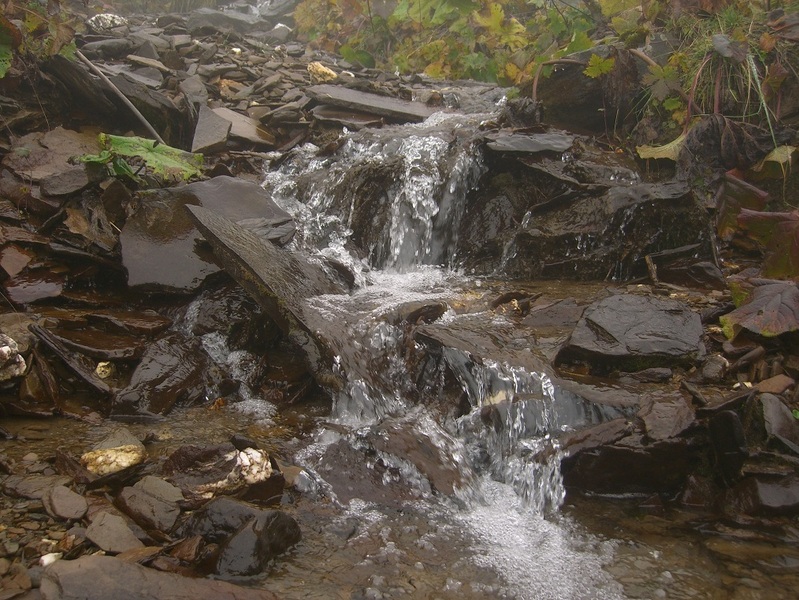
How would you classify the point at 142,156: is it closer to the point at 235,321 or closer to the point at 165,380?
the point at 235,321

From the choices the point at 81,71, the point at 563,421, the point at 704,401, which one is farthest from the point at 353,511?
the point at 81,71

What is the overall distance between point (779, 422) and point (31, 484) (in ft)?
12.3

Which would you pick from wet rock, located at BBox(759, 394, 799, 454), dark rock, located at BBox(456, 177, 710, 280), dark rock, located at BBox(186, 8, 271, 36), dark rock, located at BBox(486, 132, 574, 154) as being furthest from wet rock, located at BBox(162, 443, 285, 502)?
dark rock, located at BBox(186, 8, 271, 36)

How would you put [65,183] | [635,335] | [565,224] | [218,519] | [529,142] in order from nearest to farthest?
[218,519], [635,335], [65,183], [565,224], [529,142]

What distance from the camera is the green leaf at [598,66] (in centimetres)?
650

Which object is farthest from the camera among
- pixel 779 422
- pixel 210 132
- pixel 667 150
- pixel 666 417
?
pixel 210 132

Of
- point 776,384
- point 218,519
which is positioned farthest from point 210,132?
point 776,384

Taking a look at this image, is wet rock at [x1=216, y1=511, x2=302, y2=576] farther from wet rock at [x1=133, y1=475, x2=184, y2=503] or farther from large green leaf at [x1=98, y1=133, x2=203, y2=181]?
large green leaf at [x1=98, y1=133, x2=203, y2=181]

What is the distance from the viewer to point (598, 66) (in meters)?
6.53

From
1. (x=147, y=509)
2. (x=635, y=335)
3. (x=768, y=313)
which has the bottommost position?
(x=147, y=509)

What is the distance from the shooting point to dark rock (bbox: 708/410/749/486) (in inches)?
123

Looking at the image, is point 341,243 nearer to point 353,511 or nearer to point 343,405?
point 343,405

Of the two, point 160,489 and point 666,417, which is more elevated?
point 666,417

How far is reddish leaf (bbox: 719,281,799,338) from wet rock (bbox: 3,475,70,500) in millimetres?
3962
